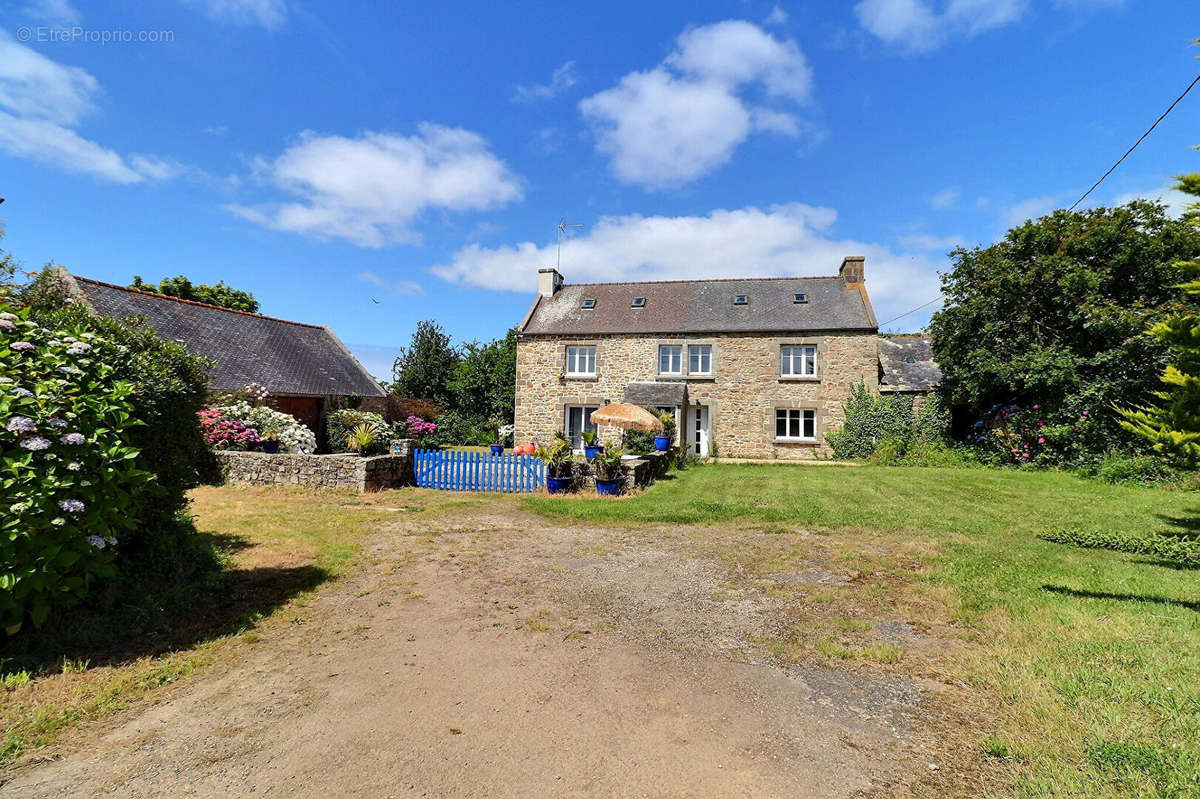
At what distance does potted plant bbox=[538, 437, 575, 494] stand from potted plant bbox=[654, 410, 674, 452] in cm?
492

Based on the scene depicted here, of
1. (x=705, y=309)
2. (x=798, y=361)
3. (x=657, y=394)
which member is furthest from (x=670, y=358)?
(x=798, y=361)

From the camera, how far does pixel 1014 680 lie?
3656 millimetres

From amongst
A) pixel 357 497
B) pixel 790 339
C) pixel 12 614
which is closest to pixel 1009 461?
pixel 790 339

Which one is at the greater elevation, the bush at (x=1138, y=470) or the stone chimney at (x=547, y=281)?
the stone chimney at (x=547, y=281)

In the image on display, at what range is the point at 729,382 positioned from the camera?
22094 millimetres

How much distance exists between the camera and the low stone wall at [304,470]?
12.0 m

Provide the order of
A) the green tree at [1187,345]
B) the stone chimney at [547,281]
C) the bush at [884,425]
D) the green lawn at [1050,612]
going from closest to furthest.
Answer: the green lawn at [1050,612], the green tree at [1187,345], the bush at [884,425], the stone chimney at [547,281]

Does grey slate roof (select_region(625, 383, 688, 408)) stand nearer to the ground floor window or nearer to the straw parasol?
the ground floor window

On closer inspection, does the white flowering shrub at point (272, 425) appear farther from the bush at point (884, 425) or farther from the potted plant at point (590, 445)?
the bush at point (884, 425)

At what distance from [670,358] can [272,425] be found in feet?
49.1

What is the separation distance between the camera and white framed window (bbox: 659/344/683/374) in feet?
74.9

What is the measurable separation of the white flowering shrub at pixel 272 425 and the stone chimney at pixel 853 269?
21.6 meters

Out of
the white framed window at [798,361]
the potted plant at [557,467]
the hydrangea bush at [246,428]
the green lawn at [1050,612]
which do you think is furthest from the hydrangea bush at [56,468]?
the white framed window at [798,361]

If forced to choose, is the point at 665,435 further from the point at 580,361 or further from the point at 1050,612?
the point at 1050,612
